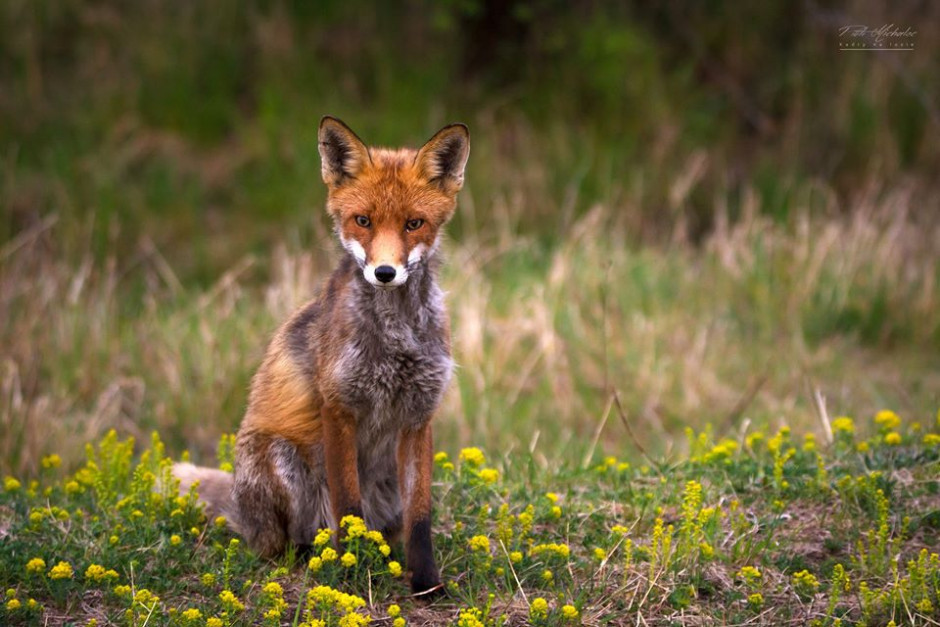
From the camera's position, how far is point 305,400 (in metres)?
4.64

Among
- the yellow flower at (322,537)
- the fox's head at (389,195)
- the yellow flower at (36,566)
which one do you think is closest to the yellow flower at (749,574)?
the yellow flower at (322,537)

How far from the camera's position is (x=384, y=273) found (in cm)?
410

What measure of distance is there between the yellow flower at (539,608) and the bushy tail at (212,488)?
1455 mm

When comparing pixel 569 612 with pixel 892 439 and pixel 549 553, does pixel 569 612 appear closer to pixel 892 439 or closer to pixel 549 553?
pixel 549 553

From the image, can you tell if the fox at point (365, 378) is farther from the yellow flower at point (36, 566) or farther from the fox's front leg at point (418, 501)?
the yellow flower at point (36, 566)

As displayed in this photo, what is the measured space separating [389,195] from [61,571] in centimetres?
185

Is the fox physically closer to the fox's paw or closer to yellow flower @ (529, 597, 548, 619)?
the fox's paw

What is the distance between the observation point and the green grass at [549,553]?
4.29 meters

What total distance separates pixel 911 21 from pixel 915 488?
9129 mm

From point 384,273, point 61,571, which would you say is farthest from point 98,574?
point 384,273

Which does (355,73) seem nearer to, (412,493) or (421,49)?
(421,49)

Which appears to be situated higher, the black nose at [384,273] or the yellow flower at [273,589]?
the black nose at [384,273]

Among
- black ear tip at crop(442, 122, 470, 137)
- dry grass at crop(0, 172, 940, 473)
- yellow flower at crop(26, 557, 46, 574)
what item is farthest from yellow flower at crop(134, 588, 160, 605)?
dry grass at crop(0, 172, 940, 473)

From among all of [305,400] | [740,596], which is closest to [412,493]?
[305,400]
